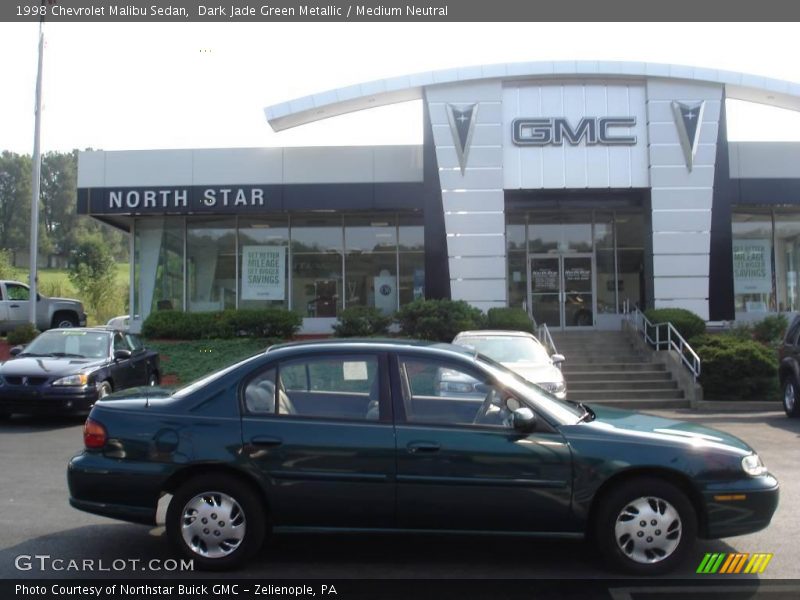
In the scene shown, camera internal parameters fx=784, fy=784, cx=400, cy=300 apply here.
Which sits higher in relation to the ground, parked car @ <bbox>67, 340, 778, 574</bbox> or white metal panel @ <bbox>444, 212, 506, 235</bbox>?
white metal panel @ <bbox>444, 212, 506, 235</bbox>

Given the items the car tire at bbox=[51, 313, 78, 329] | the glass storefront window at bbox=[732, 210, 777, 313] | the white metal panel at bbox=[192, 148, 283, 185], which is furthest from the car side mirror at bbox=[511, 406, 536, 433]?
the car tire at bbox=[51, 313, 78, 329]

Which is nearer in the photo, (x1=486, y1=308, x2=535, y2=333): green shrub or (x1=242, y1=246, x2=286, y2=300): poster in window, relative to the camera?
(x1=486, y1=308, x2=535, y2=333): green shrub

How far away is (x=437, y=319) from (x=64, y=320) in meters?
13.9

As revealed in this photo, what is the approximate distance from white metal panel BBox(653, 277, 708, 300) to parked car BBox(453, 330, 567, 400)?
8090 mm

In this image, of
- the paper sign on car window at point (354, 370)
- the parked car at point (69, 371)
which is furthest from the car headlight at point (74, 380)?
the paper sign on car window at point (354, 370)

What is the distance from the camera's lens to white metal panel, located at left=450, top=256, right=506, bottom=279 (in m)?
20.3

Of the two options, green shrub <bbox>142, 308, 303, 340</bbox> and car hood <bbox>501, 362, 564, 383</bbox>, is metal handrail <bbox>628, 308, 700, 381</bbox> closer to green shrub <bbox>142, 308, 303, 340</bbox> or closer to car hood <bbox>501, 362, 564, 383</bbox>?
car hood <bbox>501, 362, 564, 383</bbox>

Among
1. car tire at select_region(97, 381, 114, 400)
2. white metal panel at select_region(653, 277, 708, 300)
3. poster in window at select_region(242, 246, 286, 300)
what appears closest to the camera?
car tire at select_region(97, 381, 114, 400)

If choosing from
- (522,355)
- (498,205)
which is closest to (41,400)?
(522,355)

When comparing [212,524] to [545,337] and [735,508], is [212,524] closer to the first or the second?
[735,508]

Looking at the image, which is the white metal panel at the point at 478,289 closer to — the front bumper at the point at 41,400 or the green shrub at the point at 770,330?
the green shrub at the point at 770,330

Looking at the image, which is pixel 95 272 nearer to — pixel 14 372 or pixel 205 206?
pixel 205 206

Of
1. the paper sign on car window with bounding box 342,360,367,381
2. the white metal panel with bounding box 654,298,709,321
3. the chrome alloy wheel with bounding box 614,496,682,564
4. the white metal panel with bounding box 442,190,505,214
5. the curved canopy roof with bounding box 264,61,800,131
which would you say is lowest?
the chrome alloy wheel with bounding box 614,496,682,564

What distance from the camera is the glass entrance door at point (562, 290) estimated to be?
74.7ft
